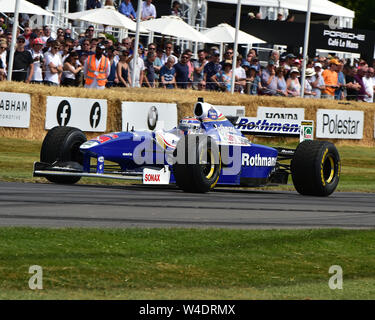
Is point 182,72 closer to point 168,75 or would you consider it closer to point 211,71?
point 168,75

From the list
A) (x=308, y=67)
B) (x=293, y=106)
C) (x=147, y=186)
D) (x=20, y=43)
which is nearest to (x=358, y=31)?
(x=308, y=67)

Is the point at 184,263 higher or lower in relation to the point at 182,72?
lower

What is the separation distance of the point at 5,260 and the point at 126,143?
18.5ft

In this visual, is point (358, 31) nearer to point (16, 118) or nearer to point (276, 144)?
point (276, 144)

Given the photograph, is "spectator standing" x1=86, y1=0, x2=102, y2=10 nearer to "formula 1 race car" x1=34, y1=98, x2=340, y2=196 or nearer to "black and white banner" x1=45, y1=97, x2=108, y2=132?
"black and white banner" x1=45, y1=97, x2=108, y2=132

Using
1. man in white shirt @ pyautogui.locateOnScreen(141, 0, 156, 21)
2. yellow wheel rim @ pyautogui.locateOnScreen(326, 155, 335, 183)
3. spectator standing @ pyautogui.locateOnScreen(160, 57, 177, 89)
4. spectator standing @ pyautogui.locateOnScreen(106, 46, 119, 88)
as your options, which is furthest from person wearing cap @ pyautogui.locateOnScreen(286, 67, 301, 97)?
yellow wheel rim @ pyautogui.locateOnScreen(326, 155, 335, 183)

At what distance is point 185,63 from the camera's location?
2348 centimetres

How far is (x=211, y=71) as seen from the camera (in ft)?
80.8

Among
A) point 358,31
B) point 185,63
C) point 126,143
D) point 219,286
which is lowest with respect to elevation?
point 219,286

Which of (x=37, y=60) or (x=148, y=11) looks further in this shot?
(x=148, y=11)

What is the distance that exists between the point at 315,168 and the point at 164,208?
3.23 meters

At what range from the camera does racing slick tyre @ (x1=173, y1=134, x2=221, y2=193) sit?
12250 millimetres

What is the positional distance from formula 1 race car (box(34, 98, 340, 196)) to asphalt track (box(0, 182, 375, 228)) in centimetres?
24

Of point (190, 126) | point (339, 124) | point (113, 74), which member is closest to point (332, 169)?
point (190, 126)
